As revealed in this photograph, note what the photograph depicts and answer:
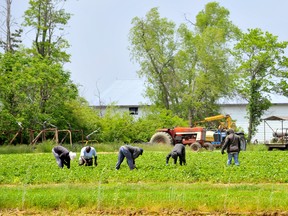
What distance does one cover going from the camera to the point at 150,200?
1617cm

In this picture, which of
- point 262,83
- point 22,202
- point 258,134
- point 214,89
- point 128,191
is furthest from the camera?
point 258,134

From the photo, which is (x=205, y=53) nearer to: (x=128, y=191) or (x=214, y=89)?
(x=214, y=89)

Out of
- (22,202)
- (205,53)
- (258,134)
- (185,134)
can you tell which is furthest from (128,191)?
(258,134)

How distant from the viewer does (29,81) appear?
4875 centimetres

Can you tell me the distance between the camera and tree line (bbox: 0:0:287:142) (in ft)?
164

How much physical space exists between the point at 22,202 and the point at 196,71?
1854 inches

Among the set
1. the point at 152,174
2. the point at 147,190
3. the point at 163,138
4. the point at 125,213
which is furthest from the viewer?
the point at 163,138

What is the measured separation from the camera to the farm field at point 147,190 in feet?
51.4

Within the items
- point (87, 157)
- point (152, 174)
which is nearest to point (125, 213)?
point (152, 174)

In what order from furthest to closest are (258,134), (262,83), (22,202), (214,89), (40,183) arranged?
1. (258,134)
2. (214,89)
3. (262,83)
4. (40,183)
5. (22,202)

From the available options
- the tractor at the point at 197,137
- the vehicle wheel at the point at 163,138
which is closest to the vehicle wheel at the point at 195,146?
the tractor at the point at 197,137

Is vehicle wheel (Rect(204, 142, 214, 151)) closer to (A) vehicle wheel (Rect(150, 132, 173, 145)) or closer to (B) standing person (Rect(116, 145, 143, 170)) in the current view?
(A) vehicle wheel (Rect(150, 132, 173, 145))

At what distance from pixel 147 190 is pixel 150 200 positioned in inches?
81.2

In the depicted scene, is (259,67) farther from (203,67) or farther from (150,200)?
(150,200)
